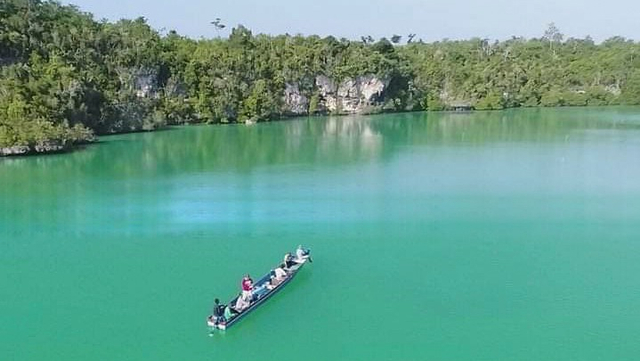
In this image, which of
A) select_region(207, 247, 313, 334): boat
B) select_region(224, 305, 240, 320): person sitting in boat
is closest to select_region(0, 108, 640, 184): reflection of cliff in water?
select_region(207, 247, 313, 334): boat

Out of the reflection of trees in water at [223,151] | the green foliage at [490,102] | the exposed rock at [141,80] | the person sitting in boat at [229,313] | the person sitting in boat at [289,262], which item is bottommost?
the person sitting in boat at [229,313]

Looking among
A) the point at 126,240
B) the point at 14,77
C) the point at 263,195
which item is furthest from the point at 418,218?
the point at 14,77

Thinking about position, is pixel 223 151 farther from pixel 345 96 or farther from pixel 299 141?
pixel 345 96

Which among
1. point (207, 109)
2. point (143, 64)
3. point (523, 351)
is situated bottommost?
point (523, 351)

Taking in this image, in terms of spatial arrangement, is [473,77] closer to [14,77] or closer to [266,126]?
[266,126]

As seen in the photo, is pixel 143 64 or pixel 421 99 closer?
pixel 143 64

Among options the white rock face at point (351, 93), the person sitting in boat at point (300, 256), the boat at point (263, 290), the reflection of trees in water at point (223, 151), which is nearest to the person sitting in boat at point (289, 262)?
the boat at point (263, 290)

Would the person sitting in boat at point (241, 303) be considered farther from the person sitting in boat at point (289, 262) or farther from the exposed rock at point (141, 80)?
the exposed rock at point (141, 80)
